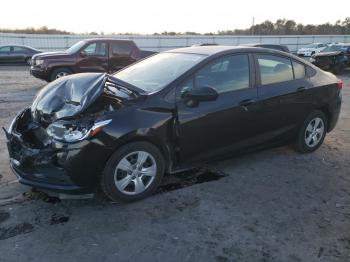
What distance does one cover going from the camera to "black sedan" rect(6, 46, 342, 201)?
3711mm

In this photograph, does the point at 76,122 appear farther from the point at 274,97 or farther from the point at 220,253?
the point at 274,97

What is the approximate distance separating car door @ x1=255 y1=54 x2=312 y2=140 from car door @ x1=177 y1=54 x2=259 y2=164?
0.18 metres

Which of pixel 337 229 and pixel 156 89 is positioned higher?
pixel 156 89

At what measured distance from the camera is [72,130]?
3693 mm

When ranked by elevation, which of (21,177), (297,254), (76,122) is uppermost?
(76,122)

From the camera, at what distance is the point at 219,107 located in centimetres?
451

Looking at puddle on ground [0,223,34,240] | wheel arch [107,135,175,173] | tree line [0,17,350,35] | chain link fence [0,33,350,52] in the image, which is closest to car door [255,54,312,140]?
wheel arch [107,135,175,173]

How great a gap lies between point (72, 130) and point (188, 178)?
5.58 ft

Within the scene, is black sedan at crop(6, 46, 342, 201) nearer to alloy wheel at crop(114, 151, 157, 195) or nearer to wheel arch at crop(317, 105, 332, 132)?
alloy wheel at crop(114, 151, 157, 195)

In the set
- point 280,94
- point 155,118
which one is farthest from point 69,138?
point 280,94

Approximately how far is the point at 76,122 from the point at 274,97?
106 inches

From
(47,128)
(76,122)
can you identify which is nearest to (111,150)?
(76,122)

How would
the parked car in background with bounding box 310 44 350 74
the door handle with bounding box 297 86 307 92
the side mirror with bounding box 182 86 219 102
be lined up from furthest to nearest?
the parked car in background with bounding box 310 44 350 74 → the door handle with bounding box 297 86 307 92 → the side mirror with bounding box 182 86 219 102

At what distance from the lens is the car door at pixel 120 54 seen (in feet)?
42.2
